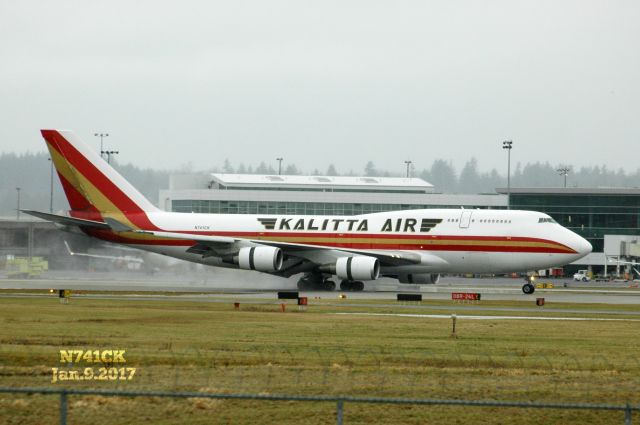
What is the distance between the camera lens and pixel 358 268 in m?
64.6

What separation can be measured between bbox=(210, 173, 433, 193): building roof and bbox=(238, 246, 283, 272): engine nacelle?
65.3 m

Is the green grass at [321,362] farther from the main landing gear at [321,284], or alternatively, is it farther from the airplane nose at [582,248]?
the main landing gear at [321,284]

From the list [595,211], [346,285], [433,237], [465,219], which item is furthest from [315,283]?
[595,211]

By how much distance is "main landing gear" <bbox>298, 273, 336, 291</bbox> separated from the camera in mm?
68875

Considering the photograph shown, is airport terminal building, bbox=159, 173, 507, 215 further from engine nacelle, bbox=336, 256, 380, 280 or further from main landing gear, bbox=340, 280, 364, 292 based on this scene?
engine nacelle, bbox=336, 256, 380, 280

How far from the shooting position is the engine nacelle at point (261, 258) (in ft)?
216

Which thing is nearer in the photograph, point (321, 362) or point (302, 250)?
point (321, 362)

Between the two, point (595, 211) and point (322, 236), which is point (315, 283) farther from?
A: point (595, 211)

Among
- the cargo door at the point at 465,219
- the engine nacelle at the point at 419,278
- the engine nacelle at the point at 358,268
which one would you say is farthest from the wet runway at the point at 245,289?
the cargo door at the point at 465,219

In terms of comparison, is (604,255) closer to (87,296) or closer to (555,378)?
(87,296)

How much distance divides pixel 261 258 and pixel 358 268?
20.8 feet

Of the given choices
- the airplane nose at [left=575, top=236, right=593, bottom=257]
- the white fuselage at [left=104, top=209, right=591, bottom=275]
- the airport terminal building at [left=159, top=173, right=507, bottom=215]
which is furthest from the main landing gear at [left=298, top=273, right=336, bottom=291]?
the airport terminal building at [left=159, top=173, right=507, bottom=215]

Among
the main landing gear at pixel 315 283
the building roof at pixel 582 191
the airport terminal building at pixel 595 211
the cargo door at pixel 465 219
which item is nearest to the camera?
the cargo door at pixel 465 219

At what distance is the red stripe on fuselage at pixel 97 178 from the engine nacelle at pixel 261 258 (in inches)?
385
